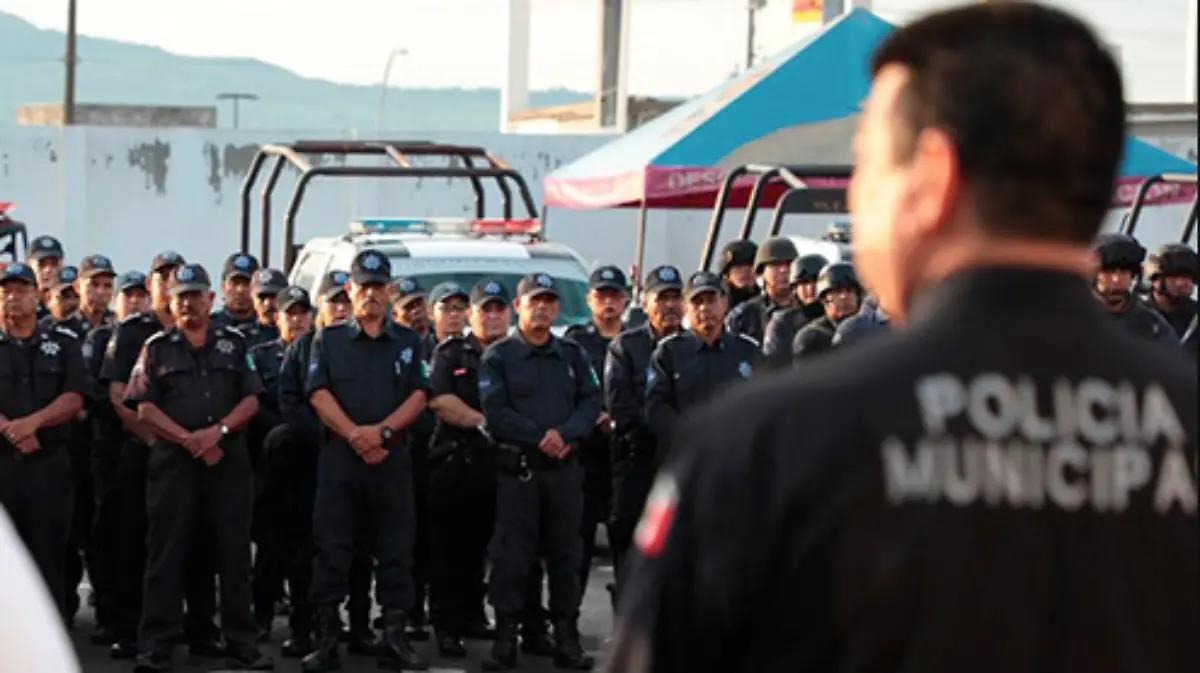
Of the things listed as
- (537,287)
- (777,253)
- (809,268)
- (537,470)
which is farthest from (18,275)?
(777,253)

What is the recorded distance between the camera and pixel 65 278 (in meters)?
13.9

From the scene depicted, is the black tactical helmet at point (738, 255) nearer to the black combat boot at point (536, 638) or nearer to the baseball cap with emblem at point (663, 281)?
the baseball cap with emblem at point (663, 281)

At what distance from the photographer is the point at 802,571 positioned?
2115mm

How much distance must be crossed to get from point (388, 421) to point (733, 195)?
28.8 ft

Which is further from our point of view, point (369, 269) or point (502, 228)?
point (502, 228)

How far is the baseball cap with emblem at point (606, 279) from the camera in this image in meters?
12.6

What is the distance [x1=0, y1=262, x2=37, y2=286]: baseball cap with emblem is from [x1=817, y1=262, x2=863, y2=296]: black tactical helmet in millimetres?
3958

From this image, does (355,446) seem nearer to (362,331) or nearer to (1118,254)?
(362,331)

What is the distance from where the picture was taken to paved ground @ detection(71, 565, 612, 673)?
431 inches

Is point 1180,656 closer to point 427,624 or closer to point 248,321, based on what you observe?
point 427,624

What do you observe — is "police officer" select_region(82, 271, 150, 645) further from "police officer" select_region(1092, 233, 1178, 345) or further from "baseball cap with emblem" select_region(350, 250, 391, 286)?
"police officer" select_region(1092, 233, 1178, 345)

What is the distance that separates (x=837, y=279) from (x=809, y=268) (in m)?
0.90

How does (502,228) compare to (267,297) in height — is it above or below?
above

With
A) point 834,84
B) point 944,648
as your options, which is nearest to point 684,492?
point 944,648
